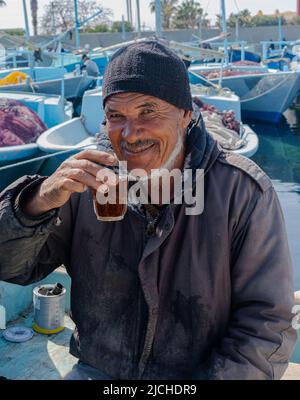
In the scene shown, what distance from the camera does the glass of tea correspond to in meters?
1.78

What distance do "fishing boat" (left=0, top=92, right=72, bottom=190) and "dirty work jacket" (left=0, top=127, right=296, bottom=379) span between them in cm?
651

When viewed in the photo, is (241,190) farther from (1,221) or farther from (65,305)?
(65,305)

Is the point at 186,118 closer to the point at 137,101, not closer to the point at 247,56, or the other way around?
the point at 137,101

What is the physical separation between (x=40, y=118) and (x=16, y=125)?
1140 mm

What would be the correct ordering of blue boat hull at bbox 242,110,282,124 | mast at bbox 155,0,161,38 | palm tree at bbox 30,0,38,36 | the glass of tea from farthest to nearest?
1. palm tree at bbox 30,0,38,36
2. blue boat hull at bbox 242,110,282,124
3. mast at bbox 155,0,161,38
4. the glass of tea

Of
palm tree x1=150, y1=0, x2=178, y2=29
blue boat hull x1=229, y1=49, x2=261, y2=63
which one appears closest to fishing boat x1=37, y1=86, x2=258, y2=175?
blue boat hull x1=229, y1=49, x2=261, y2=63

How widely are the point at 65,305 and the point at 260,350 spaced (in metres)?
2.55

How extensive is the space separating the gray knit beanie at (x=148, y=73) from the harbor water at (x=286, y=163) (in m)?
5.07

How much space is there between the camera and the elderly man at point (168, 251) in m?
1.93

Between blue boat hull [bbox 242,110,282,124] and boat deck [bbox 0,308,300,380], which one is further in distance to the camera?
blue boat hull [bbox 242,110,282,124]

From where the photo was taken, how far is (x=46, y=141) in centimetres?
877

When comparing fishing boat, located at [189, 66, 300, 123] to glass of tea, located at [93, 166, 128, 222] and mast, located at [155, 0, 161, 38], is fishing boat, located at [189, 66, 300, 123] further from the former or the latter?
glass of tea, located at [93, 166, 128, 222]

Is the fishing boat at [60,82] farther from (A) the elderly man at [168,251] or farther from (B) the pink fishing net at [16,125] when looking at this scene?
(A) the elderly man at [168,251]

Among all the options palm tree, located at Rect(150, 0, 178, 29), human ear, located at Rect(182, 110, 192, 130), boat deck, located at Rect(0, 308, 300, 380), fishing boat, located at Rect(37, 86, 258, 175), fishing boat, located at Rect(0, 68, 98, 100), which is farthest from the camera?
palm tree, located at Rect(150, 0, 178, 29)
